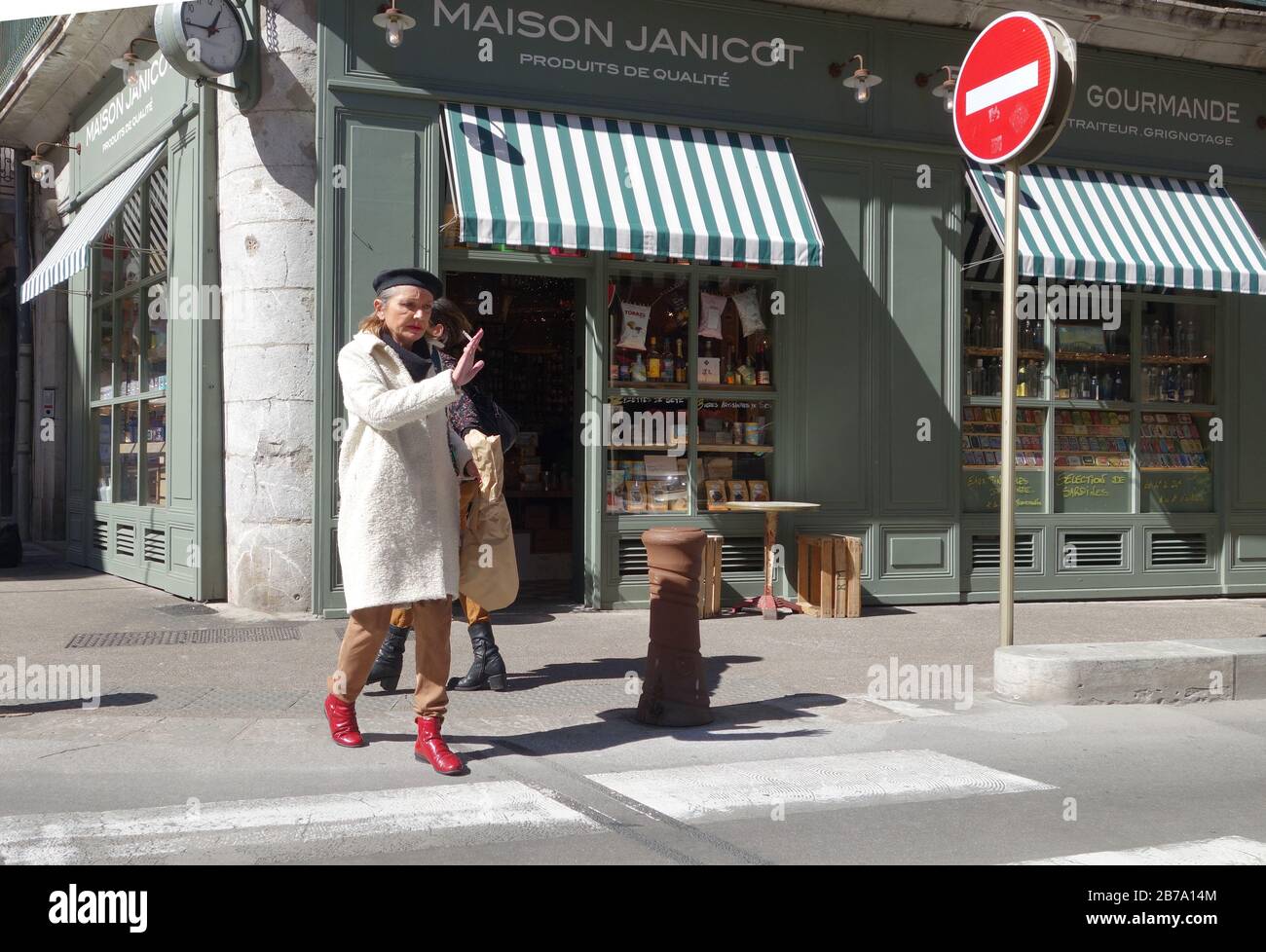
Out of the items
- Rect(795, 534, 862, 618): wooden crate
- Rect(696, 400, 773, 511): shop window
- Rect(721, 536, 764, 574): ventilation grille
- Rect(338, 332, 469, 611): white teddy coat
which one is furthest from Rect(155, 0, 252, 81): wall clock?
Rect(795, 534, 862, 618): wooden crate

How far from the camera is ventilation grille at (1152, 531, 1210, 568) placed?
12.2 meters

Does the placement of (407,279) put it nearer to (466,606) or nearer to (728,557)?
(466,606)

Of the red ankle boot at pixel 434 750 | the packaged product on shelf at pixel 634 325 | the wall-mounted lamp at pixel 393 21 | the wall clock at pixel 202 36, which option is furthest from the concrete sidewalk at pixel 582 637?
the wall-mounted lamp at pixel 393 21

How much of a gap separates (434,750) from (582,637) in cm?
392

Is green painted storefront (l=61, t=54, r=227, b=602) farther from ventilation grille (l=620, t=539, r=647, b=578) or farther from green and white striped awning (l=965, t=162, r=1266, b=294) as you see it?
green and white striped awning (l=965, t=162, r=1266, b=294)

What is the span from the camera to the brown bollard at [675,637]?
6.32 metres

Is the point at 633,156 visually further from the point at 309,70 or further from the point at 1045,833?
the point at 1045,833

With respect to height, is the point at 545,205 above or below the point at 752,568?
above

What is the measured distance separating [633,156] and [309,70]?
2598mm

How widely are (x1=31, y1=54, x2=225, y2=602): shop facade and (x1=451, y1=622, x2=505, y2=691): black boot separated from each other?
13.5 ft

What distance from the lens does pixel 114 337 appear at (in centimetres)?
1300

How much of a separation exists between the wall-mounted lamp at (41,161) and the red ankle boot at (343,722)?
10870 millimetres
